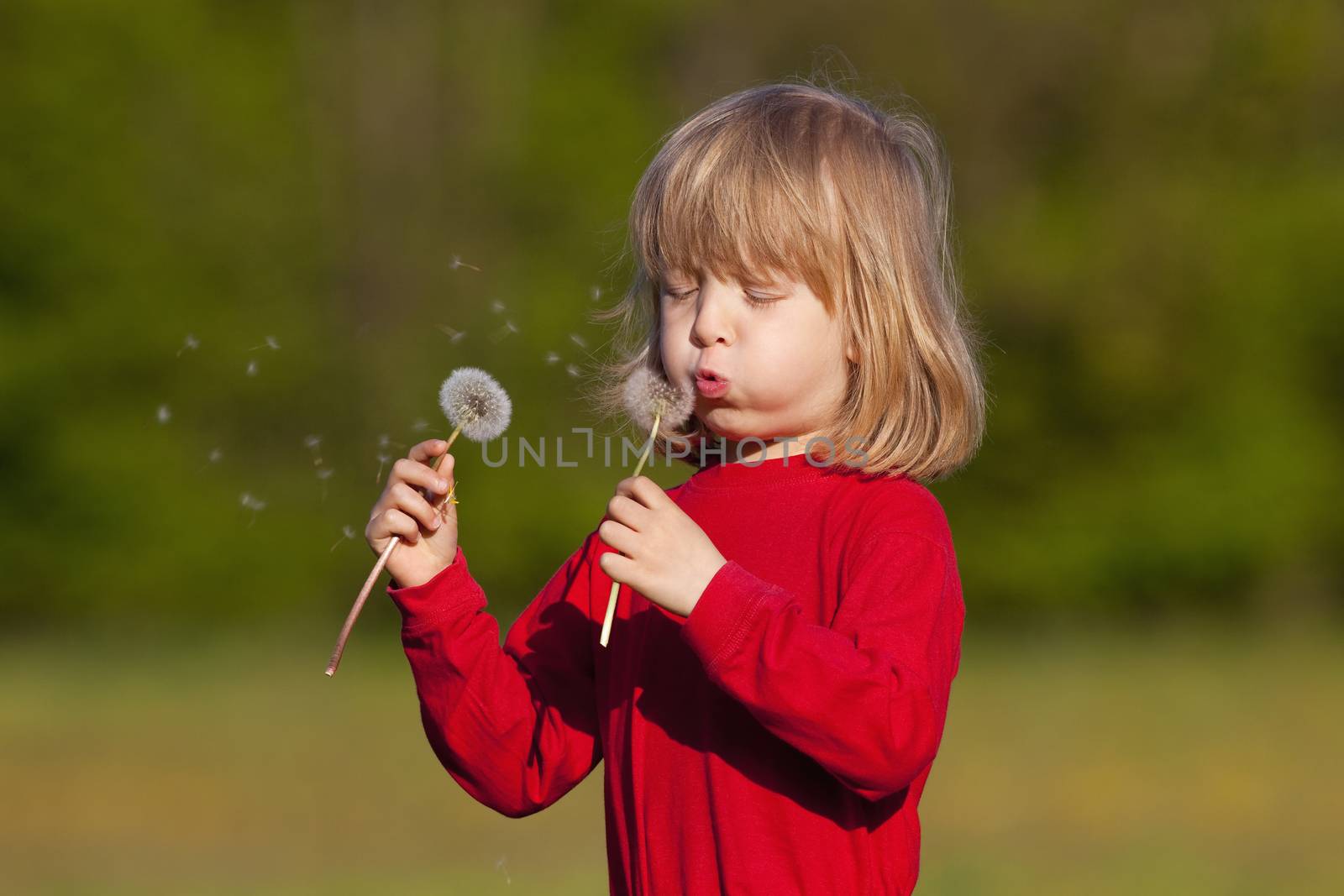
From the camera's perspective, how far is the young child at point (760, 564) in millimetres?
1987

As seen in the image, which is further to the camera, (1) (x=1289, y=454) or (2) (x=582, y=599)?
(1) (x=1289, y=454)

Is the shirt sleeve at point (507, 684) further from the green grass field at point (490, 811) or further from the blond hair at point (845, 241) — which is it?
the green grass field at point (490, 811)

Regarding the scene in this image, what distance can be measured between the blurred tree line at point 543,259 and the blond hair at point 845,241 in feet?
42.7

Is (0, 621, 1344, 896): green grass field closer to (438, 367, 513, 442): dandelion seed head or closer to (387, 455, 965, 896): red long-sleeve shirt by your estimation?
(387, 455, 965, 896): red long-sleeve shirt

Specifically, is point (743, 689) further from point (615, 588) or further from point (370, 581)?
point (370, 581)

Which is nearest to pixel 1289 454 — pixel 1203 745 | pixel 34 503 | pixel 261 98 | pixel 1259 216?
pixel 1259 216

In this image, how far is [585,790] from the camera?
10.1 meters

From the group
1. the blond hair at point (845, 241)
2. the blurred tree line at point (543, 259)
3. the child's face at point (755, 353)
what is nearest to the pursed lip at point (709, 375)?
the child's face at point (755, 353)

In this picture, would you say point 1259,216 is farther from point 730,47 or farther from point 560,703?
point 560,703

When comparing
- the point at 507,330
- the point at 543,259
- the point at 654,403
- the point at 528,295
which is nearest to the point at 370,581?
the point at 654,403

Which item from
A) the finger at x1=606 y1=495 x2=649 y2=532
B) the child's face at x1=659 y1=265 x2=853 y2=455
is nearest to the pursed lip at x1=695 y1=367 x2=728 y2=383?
the child's face at x1=659 y1=265 x2=853 y2=455

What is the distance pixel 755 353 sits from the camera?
7.17ft

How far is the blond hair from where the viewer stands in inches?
87.5

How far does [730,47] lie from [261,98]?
5.03 metres
